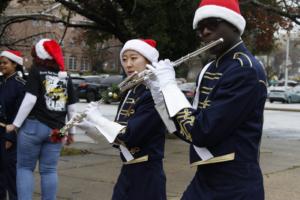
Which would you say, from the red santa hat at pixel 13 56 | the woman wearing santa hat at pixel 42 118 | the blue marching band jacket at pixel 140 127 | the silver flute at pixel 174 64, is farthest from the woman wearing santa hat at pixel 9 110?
the silver flute at pixel 174 64

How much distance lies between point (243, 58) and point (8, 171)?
3.84 metres

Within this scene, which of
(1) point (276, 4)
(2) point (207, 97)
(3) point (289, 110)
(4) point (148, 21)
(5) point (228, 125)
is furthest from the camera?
(3) point (289, 110)

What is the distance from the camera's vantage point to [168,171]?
26.5 ft

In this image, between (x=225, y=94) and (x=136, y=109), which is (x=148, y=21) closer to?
(x=136, y=109)

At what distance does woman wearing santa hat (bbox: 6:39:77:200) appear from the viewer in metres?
4.94

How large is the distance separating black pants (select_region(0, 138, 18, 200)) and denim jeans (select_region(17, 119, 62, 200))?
65cm

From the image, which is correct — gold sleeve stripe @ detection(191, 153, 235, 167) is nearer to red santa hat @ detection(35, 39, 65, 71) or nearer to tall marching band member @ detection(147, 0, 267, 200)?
tall marching band member @ detection(147, 0, 267, 200)

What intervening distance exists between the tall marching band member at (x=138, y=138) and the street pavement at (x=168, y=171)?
263 centimetres

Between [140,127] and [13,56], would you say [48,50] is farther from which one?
[140,127]

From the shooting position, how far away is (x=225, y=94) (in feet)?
8.03

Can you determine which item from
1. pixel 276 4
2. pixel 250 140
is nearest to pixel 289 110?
pixel 276 4

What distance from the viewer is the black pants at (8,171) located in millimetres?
5664

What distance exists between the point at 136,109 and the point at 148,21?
7054 mm

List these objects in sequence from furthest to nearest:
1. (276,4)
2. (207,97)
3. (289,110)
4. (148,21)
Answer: (289,110) → (276,4) → (148,21) → (207,97)
